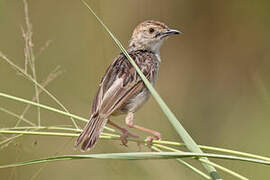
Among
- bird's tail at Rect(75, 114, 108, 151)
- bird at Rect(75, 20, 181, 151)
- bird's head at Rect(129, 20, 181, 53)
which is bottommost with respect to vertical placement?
bird's tail at Rect(75, 114, 108, 151)

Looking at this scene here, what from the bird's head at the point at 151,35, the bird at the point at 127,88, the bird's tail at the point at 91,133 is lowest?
the bird's tail at the point at 91,133

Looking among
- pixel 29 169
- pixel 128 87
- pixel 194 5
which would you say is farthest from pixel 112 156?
pixel 194 5

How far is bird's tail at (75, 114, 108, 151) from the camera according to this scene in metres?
4.00

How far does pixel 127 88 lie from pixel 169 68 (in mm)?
4662

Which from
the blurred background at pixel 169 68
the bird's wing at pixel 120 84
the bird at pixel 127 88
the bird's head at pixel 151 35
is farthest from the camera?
the blurred background at pixel 169 68

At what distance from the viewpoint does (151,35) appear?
586 centimetres

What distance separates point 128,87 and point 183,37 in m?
5.18

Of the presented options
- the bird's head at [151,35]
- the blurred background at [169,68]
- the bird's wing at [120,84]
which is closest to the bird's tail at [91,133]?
the bird's wing at [120,84]

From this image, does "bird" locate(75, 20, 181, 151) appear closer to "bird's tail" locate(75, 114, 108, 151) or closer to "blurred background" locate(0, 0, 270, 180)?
"bird's tail" locate(75, 114, 108, 151)

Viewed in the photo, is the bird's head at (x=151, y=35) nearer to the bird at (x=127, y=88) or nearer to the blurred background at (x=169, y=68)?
the bird at (x=127, y=88)

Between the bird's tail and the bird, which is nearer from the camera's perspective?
the bird's tail

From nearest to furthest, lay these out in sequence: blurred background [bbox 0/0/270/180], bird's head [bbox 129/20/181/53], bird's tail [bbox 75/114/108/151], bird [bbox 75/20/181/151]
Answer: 1. bird's tail [bbox 75/114/108/151]
2. bird [bbox 75/20/181/151]
3. bird's head [bbox 129/20/181/53]
4. blurred background [bbox 0/0/270/180]

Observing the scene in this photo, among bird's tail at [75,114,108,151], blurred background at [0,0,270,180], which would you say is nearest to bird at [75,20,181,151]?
bird's tail at [75,114,108,151]

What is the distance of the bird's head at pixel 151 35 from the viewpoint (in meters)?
5.81
